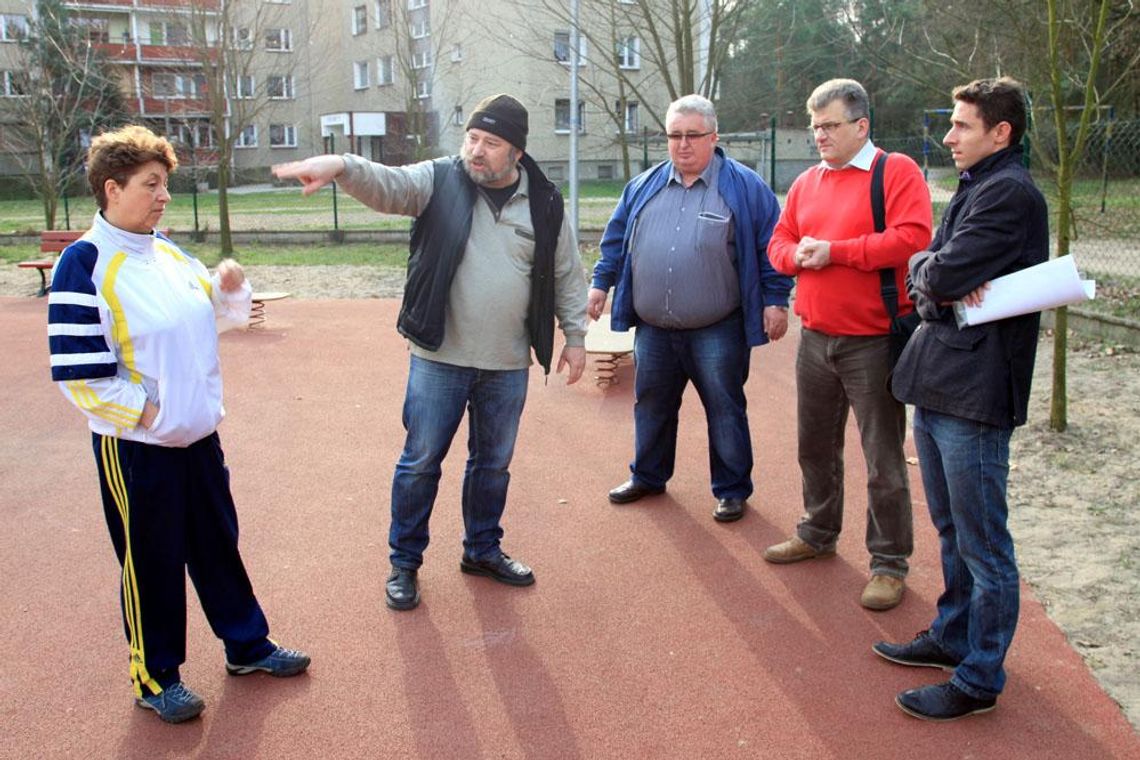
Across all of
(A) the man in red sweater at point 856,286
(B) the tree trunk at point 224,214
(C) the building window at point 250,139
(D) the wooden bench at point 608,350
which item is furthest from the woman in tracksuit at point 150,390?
(C) the building window at point 250,139

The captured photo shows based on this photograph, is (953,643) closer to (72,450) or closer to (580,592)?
(580,592)

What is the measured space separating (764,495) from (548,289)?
2.05 m

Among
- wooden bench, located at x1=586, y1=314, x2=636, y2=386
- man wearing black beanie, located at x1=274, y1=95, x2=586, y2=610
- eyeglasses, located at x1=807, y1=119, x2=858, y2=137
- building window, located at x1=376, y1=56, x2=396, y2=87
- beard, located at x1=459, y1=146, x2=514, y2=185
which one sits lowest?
→ wooden bench, located at x1=586, y1=314, x2=636, y2=386

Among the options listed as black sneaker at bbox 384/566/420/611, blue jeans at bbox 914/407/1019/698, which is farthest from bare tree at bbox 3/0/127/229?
blue jeans at bbox 914/407/1019/698

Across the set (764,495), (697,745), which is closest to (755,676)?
(697,745)

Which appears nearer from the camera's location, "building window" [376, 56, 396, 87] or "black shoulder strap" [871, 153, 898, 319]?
"black shoulder strap" [871, 153, 898, 319]

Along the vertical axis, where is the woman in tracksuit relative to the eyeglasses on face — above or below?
below

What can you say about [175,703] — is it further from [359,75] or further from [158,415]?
[359,75]

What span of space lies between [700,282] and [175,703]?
2.94 meters

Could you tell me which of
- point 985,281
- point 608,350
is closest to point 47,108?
point 608,350

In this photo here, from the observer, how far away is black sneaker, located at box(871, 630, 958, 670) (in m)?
3.74

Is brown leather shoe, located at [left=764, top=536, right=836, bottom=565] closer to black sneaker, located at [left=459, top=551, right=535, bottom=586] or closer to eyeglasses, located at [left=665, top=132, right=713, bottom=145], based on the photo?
black sneaker, located at [left=459, top=551, right=535, bottom=586]

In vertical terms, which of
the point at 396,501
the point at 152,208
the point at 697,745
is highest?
the point at 152,208

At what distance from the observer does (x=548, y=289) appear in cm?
439
